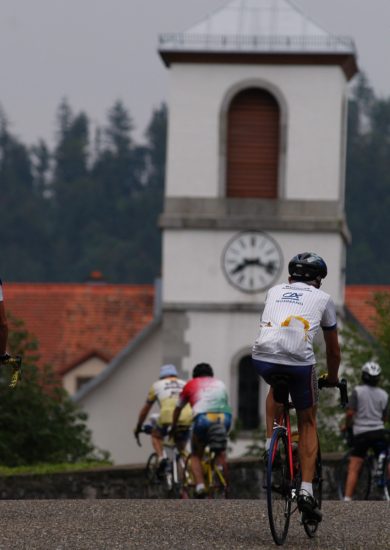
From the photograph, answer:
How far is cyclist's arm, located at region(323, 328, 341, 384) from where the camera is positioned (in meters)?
12.4

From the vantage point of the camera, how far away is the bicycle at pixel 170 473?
21984mm

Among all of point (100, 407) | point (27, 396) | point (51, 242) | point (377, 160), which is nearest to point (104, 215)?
point (51, 242)

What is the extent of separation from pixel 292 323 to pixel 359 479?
984cm

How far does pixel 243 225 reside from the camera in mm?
40781

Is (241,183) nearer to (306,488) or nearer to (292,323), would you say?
(292,323)

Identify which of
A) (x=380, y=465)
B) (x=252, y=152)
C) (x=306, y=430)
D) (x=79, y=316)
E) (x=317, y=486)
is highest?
(x=252, y=152)

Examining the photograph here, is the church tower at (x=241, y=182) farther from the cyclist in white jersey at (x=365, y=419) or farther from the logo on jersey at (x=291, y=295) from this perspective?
the logo on jersey at (x=291, y=295)

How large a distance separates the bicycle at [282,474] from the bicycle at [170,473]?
9256 millimetres

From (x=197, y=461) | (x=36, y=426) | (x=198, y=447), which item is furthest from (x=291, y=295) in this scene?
(x=36, y=426)

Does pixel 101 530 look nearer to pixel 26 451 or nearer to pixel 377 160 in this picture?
pixel 26 451

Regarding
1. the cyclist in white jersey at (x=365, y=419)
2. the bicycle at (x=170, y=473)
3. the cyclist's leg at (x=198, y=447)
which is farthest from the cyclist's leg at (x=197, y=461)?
the bicycle at (x=170, y=473)

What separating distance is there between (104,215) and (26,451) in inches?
4820

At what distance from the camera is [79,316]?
58.2 m

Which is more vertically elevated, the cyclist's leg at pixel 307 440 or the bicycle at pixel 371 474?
the cyclist's leg at pixel 307 440
